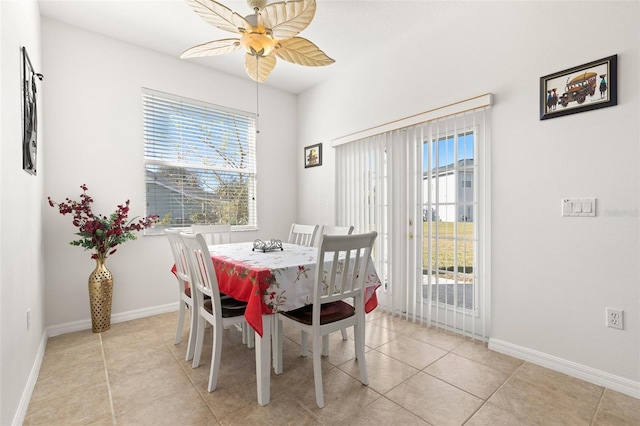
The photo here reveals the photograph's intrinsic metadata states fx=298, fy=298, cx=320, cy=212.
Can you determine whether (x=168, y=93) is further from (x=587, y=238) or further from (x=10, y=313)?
(x=587, y=238)

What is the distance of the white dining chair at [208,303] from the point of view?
Answer: 1.81m

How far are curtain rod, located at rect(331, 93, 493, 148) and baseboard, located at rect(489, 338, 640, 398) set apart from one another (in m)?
1.92

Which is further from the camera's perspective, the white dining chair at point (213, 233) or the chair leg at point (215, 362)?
the white dining chair at point (213, 233)

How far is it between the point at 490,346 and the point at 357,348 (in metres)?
1.25

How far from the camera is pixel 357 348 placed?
193 centimetres

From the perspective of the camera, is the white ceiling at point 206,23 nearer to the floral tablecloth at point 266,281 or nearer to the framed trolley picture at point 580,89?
Answer: the framed trolley picture at point 580,89

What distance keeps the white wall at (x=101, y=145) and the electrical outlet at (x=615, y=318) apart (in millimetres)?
3823

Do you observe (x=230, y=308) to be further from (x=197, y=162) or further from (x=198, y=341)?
(x=197, y=162)

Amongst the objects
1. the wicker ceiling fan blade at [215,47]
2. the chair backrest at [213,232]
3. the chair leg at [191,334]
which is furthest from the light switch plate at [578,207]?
Result: the chair backrest at [213,232]

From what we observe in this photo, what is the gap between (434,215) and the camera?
2.83 m

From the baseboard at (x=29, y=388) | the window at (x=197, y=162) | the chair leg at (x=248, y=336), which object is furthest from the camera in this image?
the window at (x=197, y=162)

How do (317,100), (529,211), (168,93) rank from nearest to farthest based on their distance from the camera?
(529,211) → (168,93) → (317,100)

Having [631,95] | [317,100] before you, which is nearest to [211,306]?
[631,95]

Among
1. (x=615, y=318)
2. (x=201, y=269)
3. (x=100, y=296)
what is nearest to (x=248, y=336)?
(x=201, y=269)
